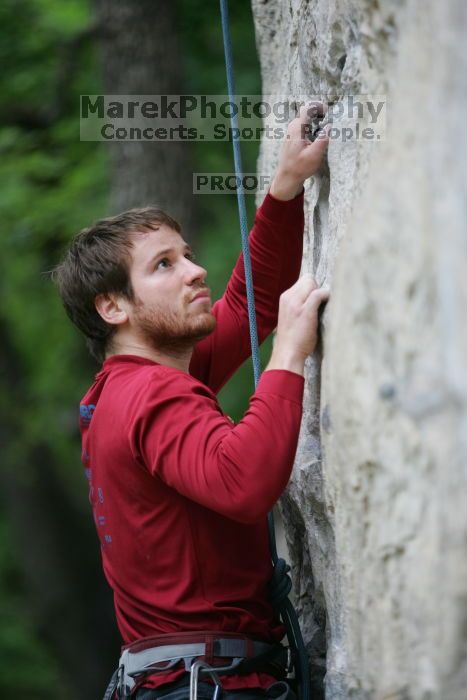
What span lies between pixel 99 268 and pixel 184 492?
827 mm

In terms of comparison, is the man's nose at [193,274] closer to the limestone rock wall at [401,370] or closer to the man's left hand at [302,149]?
the man's left hand at [302,149]

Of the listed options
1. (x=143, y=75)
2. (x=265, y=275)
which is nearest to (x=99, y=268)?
(x=265, y=275)

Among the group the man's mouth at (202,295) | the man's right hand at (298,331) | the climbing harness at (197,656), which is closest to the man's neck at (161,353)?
the man's mouth at (202,295)

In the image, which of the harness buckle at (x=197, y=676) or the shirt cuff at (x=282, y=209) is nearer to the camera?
the harness buckle at (x=197, y=676)

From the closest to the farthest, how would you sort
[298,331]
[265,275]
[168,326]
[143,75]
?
[298,331], [168,326], [265,275], [143,75]

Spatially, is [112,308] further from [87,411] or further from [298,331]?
[298,331]

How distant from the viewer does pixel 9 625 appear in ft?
37.4

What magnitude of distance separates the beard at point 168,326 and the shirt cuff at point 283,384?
42 centimetres

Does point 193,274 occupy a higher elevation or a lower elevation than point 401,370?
higher

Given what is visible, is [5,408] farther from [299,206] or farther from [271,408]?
[271,408]

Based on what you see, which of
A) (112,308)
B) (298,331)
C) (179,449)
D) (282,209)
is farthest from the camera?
(282,209)

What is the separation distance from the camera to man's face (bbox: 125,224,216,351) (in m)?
2.70

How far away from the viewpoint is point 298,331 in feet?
7.75

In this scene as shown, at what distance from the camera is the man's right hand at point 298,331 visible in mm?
2348
